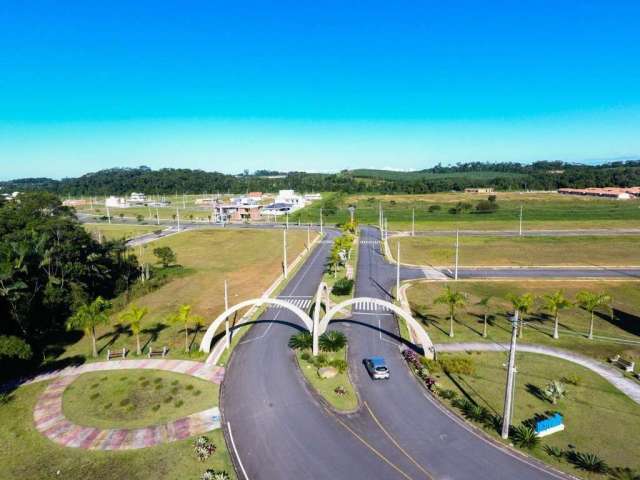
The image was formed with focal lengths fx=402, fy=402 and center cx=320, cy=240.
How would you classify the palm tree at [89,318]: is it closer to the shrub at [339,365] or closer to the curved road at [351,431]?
the curved road at [351,431]

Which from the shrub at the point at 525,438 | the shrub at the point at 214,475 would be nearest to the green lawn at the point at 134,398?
the shrub at the point at 214,475

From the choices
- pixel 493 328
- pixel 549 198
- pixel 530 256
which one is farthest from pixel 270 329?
pixel 549 198

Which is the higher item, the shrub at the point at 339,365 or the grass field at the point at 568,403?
the shrub at the point at 339,365

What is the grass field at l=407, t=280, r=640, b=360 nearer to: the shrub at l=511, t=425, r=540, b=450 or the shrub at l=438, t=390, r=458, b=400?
the shrub at l=438, t=390, r=458, b=400

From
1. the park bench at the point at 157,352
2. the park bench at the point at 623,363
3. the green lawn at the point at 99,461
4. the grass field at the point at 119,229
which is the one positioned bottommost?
the green lawn at the point at 99,461

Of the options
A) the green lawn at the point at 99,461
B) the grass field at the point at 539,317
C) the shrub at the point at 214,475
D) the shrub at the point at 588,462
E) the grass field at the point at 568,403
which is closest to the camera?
the shrub at the point at 214,475

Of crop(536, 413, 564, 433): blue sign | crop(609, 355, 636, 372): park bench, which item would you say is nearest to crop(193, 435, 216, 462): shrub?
crop(536, 413, 564, 433): blue sign

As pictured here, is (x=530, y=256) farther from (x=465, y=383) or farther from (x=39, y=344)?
(x=39, y=344)
